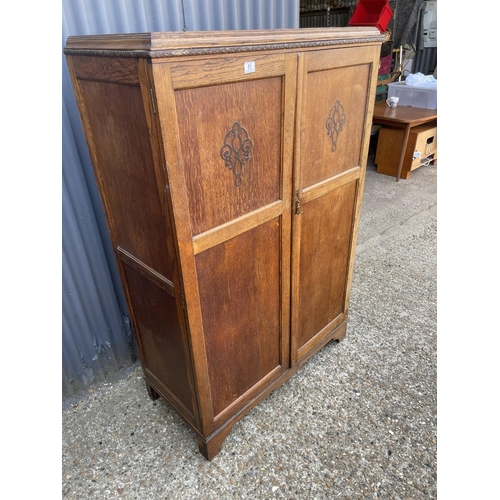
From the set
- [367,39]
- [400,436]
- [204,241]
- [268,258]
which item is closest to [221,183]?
[204,241]

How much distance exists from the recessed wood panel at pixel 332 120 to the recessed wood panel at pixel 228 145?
162mm

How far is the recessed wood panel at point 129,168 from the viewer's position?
1040 millimetres

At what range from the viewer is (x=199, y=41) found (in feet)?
3.01

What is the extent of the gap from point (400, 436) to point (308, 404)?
0.42 metres

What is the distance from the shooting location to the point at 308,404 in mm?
1856

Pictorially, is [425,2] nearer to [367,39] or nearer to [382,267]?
[382,267]

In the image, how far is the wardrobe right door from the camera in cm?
132

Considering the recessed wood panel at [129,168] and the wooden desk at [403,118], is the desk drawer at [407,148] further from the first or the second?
the recessed wood panel at [129,168]

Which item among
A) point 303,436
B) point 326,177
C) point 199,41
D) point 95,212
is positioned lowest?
point 303,436

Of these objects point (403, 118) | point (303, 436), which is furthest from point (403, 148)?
point (303, 436)

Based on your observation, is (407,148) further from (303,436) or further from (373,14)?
(303,436)

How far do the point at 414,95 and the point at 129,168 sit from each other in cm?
465

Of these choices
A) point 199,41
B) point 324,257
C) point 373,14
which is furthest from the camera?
point 373,14

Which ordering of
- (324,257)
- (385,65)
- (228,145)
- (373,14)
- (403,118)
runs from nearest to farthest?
1. (228,145)
2. (324,257)
3. (403,118)
4. (373,14)
5. (385,65)
